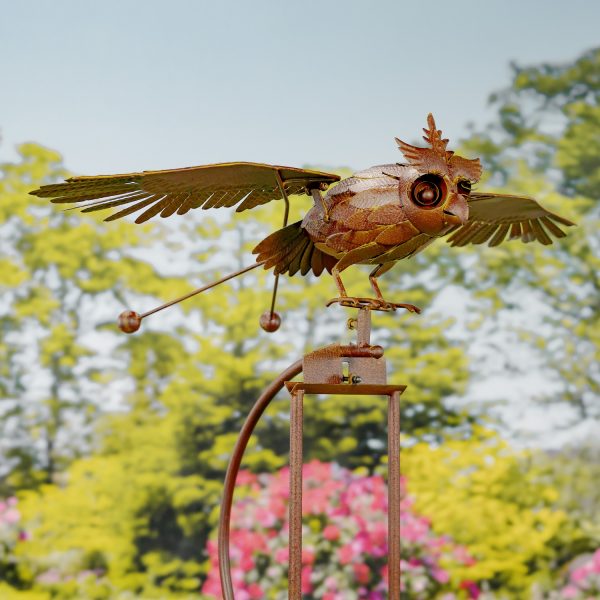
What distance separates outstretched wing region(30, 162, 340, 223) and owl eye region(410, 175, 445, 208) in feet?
0.36

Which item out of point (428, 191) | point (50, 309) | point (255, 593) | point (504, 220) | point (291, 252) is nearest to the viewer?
point (428, 191)

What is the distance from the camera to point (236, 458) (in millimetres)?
1222

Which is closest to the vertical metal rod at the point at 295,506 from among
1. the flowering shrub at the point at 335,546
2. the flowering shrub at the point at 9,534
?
the flowering shrub at the point at 335,546

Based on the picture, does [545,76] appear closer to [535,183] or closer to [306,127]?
[535,183]

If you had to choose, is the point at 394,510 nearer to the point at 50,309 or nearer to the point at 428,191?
the point at 428,191

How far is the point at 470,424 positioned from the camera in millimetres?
2900

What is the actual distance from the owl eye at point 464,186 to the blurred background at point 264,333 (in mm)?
1845

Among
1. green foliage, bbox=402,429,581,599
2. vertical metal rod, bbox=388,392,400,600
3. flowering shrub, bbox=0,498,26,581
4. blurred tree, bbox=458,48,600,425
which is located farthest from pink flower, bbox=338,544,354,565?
vertical metal rod, bbox=388,392,400,600

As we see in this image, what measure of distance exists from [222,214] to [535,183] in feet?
3.72

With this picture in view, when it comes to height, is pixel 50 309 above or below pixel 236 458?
above

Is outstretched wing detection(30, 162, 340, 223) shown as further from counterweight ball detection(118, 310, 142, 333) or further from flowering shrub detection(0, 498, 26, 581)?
flowering shrub detection(0, 498, 26, 581)

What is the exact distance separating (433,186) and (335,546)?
196 cm

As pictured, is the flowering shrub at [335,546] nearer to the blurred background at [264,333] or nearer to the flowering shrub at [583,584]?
the blurred background at [264,333]

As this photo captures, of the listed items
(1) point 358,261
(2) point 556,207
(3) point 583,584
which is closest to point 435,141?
(1) point 358,261
